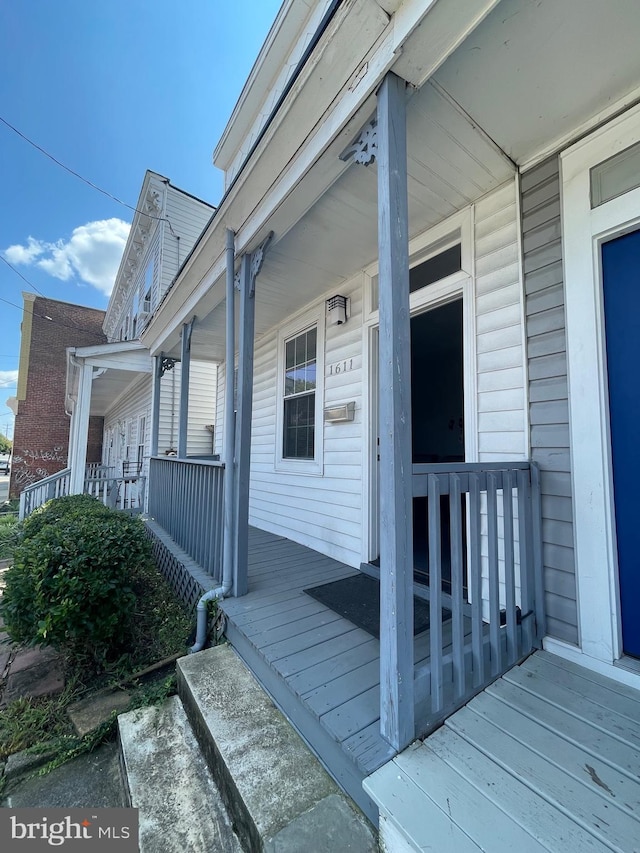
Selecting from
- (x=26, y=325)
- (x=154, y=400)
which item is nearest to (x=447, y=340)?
(x=154, y=400)

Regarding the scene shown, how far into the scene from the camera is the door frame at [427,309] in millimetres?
2410

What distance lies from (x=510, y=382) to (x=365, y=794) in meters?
2.08

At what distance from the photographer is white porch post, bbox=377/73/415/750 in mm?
1344

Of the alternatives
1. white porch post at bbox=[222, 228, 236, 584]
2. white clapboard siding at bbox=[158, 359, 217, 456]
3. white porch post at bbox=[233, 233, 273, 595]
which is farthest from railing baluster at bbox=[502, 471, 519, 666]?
white clapboard siding at bbox=[158, 359, 217, 456]

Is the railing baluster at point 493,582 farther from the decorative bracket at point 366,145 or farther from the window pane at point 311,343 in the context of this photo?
the window pane at point 311,343

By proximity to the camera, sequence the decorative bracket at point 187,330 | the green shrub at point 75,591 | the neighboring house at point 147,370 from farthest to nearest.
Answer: the neighboring house at point 147,370 < the decorative bracket at point 187,330 < the green shrub at point 75,591

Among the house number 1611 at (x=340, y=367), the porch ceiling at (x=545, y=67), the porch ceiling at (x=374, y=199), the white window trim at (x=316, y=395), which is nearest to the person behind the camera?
the porch ceiling at (x=545, y=67)

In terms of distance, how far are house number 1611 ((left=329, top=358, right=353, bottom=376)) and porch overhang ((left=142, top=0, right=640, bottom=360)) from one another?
104cm

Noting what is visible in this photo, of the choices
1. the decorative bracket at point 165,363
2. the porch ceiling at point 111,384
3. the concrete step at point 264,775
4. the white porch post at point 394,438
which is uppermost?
the porch ceiling at point 111,384

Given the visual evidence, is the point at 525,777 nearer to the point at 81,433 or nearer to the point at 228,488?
the point at 228,488

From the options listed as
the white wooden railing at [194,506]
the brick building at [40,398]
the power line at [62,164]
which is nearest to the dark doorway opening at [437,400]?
the white wooden railing at [194,506]

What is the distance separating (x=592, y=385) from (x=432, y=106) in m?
1.60

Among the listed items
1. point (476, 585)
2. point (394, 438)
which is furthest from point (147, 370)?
point (476, 585)

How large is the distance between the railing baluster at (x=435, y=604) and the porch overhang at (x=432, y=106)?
5.65ft
